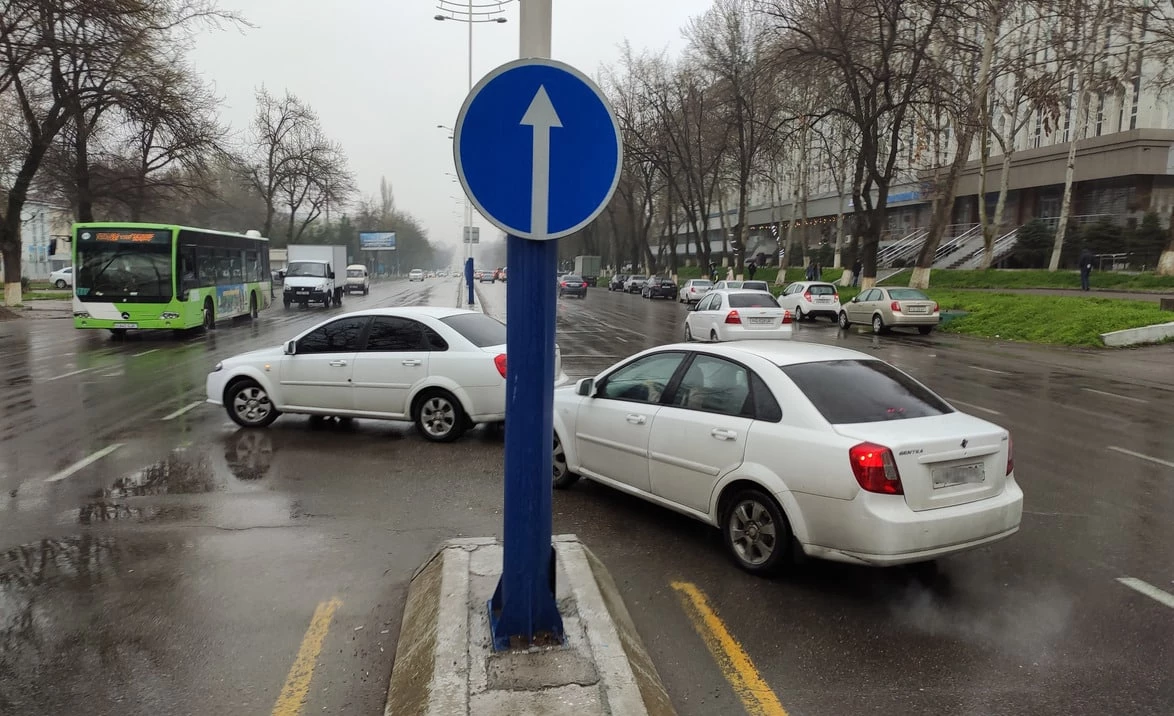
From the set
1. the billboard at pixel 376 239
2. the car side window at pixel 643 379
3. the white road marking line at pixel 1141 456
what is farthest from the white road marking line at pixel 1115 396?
the billboard at pixel 376 239

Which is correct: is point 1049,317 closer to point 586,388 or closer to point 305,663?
point 586,388

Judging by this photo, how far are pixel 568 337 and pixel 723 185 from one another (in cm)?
4322

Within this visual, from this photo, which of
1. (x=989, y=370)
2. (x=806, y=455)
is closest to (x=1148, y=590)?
(x=806, y=455)

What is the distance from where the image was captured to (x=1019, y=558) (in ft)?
17.9

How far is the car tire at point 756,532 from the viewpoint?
488 cm

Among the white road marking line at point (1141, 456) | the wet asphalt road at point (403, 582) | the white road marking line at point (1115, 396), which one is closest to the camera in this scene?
the wet asphalt road at point (403, 582)

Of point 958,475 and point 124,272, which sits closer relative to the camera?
point 958,475

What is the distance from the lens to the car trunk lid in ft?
14.9

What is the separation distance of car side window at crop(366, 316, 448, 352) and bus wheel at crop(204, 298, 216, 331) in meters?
16.4

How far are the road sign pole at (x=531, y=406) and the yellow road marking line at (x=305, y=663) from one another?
2.97 ft

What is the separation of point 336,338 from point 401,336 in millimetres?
817

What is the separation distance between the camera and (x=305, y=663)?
3.96 meters

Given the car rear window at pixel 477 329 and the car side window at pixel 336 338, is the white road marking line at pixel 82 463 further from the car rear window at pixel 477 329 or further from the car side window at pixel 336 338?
the car rear window at pixel 477 329

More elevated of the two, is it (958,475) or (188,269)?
(188,269)
